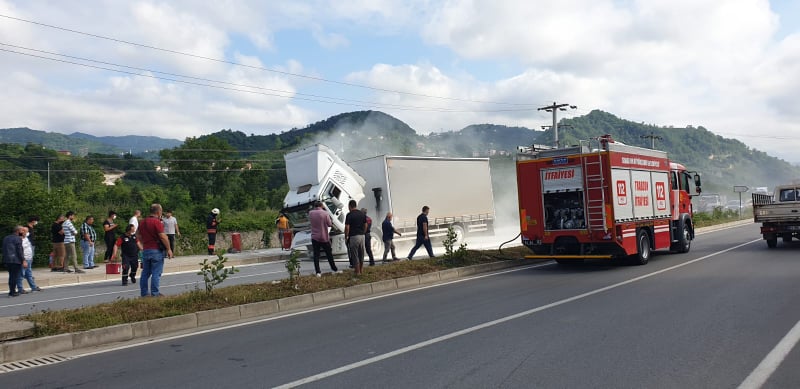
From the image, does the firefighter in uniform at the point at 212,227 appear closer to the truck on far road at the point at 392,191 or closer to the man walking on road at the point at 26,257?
the truck on far road at the point at 392,191

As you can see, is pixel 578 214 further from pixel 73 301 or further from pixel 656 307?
pixel 73 301

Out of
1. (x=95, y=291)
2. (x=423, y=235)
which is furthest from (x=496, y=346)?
(x=95, y=291)

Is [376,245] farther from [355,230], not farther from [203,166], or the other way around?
[203,166]

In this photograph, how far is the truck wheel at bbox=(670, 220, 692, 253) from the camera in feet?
58.6

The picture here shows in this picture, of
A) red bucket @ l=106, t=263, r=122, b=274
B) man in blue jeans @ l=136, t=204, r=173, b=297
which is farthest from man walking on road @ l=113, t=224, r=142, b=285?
man in blue jeans @ l=136, t=204, r=173, b=297

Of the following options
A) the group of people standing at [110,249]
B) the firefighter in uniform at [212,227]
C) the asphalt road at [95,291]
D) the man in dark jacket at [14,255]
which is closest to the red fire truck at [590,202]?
the asphalt road at [95,291]

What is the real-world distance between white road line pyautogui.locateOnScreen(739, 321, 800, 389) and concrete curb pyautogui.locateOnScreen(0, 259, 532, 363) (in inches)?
273

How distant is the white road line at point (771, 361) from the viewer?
5.07 m

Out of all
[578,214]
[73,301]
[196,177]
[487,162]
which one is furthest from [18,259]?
[196,177]

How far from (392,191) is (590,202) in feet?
31.1

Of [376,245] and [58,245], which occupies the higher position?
[58,245]

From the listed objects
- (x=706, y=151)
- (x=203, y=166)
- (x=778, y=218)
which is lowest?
(x=778, y=218)

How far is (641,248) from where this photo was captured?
48.8 ft

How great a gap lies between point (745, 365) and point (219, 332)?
6.46 m
